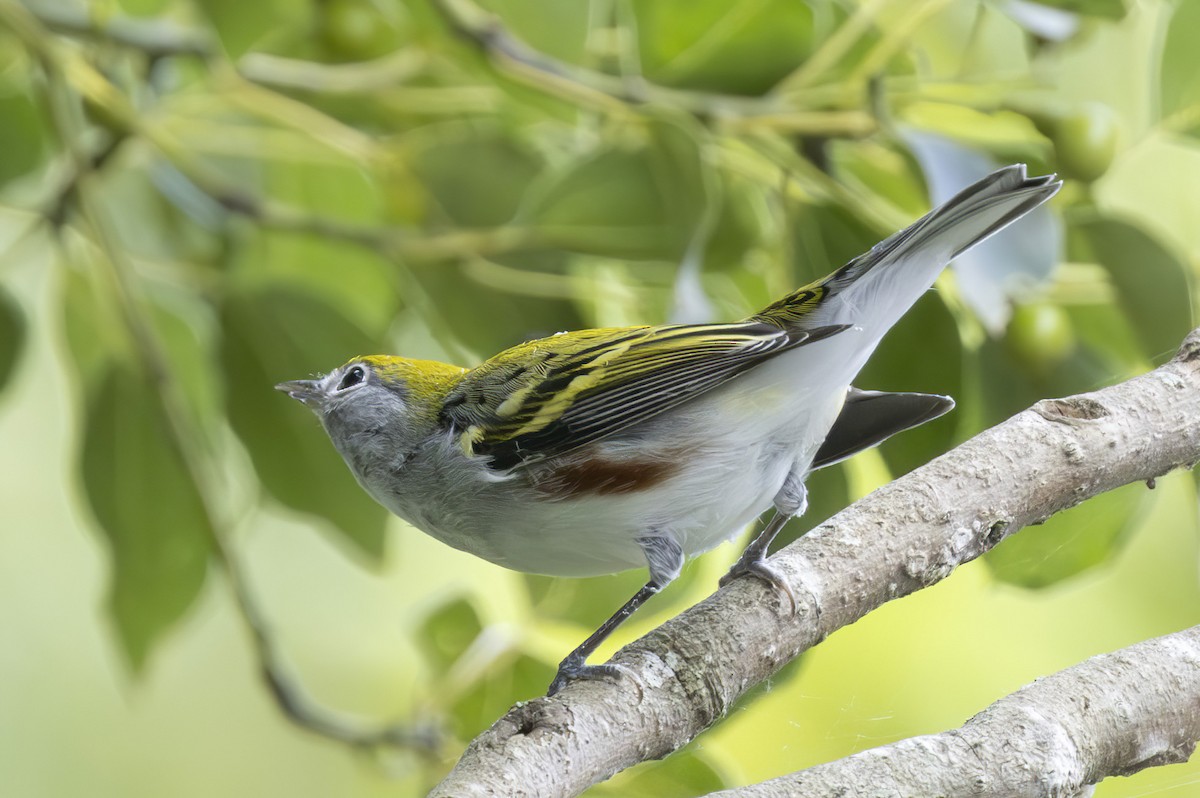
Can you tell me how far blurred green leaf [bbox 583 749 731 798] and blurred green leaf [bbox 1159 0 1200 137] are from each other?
514 millimetres

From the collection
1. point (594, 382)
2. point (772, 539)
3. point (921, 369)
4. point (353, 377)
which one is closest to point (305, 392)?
point (353, 377)

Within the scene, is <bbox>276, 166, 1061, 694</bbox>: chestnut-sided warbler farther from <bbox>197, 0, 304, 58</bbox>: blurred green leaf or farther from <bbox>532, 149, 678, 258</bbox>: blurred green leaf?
<bbox>197, 0, 304, 58</bbox>: blurred green leaf

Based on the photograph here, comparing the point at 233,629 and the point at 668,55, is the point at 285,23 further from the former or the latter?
the point at 233,629

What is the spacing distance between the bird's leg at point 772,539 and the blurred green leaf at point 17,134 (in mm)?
665

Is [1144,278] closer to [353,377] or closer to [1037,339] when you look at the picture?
[1037,339]

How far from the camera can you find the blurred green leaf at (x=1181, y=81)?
0.73 metres

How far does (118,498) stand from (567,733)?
57 centimetres

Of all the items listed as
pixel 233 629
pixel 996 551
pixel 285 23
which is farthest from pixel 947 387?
pixel 233 629

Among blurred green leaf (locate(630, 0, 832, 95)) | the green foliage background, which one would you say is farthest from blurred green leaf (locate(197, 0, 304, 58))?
blurred green leaf (locate(630, 0, 832, 95))

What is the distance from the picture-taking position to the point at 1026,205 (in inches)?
20.4

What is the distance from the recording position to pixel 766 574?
529 mm

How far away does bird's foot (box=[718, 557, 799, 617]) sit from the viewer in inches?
20.4

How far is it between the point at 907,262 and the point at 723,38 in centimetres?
26

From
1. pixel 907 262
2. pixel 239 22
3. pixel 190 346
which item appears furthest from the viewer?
pixel 190 346
